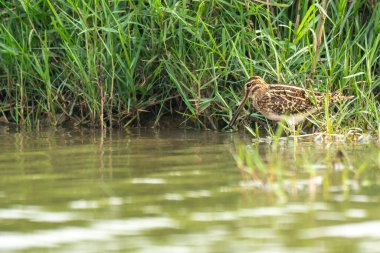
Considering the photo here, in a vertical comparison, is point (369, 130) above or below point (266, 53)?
below

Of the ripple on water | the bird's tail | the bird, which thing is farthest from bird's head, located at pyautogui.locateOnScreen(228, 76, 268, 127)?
the ripple on water

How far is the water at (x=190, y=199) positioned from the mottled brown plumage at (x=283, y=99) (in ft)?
2.98

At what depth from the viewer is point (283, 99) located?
9.84 meters

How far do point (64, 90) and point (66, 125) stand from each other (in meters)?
0.37

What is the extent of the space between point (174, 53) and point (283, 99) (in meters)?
1.24

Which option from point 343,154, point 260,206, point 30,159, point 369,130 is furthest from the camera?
point 369,130

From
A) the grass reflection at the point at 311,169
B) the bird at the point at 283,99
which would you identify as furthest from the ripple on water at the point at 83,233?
the bird at the point at 283,99

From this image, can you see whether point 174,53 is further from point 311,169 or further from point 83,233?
point 83,233

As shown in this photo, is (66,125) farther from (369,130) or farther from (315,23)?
(369,130)

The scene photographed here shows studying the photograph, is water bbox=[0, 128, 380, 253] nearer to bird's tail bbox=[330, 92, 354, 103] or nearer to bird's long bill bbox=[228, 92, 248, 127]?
bird's tail bbox=[330, 92, 354, 103]

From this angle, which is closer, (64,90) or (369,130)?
(369,130)

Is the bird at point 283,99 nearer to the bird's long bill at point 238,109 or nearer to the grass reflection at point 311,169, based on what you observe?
the bird's long bill at point 238,109

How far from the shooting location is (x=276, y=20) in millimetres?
10359

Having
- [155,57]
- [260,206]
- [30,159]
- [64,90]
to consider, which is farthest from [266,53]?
[260,206]
